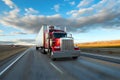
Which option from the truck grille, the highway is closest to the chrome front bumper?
the truck grille

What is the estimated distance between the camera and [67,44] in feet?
58.7

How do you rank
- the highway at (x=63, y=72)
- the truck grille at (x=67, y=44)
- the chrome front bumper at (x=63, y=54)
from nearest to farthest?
the highway at (x=63, y=72) → the chrome front bumper at (x=63, y=54) → the truck grille at (x=67, y=44)

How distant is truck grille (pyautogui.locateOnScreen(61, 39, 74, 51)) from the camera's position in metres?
17.7

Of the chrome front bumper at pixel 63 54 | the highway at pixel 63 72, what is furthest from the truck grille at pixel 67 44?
the highway at pixel 63 72

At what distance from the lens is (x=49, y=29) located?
22938mm

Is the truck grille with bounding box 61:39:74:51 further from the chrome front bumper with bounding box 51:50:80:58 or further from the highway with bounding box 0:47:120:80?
the highway with bounding box 0:47:120:80

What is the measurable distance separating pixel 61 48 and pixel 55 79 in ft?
31.1

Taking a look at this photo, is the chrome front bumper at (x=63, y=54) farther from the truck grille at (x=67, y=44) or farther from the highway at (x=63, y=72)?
the highway at (x=63, y=72)

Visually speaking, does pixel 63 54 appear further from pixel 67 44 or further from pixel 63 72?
pixel 63 72

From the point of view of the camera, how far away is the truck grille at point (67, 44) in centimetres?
1772

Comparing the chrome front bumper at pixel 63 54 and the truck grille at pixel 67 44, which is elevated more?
the truck grille at pixel 67 44

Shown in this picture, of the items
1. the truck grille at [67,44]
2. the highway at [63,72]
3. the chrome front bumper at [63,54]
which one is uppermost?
the truck grille at [67,44]

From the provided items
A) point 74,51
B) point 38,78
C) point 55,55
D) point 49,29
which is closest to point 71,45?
point 74,51

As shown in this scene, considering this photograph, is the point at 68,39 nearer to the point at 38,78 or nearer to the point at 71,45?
the point at 71,45
